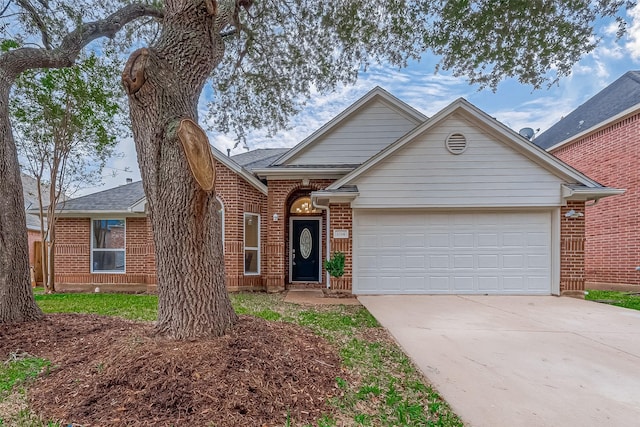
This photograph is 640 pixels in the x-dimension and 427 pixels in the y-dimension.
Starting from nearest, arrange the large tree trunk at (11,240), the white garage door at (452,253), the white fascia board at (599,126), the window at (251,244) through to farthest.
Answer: the large tree trunk at (11,240)
the white garage door at (452,253)
the white fascia board at (599,126)
the window at (251,244)

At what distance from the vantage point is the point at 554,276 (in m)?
7.50

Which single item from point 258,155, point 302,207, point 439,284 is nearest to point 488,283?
point 439,284

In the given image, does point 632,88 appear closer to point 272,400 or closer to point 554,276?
point 554,276

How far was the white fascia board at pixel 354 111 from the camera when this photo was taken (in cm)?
904

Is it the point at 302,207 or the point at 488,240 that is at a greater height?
the point at 302,207

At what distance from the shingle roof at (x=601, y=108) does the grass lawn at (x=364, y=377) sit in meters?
11.8

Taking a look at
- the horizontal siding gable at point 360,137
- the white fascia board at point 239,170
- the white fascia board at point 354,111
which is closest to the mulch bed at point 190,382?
the white fascia board at point 239,170

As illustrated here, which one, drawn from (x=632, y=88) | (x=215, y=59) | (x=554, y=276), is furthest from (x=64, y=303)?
(x=632, y=88)

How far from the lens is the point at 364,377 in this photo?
3.07 m

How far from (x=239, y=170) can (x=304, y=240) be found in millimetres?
3039

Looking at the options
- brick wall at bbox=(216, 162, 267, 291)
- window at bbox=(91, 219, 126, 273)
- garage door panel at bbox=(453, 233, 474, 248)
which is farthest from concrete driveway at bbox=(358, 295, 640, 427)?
window at bbox=(91, 219, 126, 273)

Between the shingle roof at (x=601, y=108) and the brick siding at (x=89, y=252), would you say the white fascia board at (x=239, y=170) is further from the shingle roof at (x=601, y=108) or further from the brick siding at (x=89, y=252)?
the shingle roof at (x=601, y=108)

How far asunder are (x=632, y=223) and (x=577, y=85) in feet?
22.2

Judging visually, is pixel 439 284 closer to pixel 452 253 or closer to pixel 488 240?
pixel 452 253
